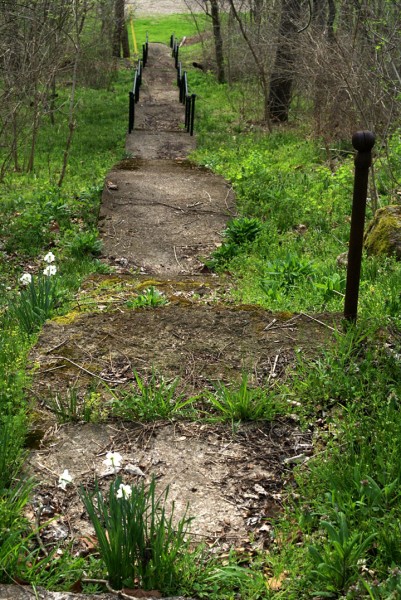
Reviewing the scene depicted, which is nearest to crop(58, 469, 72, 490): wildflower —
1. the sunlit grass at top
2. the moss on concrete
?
the moss on concrete

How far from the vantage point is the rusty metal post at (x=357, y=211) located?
4.07 meters

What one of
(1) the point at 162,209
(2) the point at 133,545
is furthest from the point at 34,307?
(1) the point at 162,209

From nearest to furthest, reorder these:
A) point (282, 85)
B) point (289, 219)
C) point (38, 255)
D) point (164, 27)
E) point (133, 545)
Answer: point (133, 545) → point (38, 255) → point (289, 219) → point (282, 85) → point (164, 27)

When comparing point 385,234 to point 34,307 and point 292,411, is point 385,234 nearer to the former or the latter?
point 292,411

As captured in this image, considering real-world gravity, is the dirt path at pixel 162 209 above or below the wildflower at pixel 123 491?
below

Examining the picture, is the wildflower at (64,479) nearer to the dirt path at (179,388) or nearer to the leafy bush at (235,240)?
the dirt path at (179,388)

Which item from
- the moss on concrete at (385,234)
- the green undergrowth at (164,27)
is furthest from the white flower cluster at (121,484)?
the green undergrowth at (164,27)

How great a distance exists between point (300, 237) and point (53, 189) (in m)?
4.24

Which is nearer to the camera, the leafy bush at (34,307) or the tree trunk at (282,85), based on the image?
the leafy bush at (34,307)

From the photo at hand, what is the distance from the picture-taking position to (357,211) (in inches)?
166

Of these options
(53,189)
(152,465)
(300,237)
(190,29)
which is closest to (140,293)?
(152,465)

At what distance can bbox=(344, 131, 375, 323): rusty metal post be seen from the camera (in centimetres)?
407

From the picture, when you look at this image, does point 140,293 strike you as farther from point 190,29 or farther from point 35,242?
point 190,29

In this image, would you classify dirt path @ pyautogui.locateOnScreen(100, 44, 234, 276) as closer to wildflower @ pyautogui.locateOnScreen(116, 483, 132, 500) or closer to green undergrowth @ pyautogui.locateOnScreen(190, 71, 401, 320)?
green undergrowth @ pyautogui.locateOnScreen(190, 71, 401, 320)
